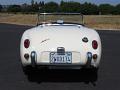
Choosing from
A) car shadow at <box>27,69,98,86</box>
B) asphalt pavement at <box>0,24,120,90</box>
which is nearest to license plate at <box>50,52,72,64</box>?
asphalt pavement at <box>0,24,120,90</box>

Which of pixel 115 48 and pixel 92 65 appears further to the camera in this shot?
pixel 115 48

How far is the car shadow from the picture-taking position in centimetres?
827

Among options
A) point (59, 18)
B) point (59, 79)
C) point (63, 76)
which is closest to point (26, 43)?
point (59, 79)

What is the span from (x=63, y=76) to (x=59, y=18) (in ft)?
6.28

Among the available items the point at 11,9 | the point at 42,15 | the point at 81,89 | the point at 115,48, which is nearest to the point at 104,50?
the point at 115,48

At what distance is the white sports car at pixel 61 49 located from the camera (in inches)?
304

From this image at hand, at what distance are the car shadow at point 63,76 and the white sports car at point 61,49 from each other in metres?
0.48

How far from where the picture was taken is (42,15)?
9828 millimetres

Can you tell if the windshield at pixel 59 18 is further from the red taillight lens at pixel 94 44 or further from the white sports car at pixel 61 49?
the red taillight lens at pixel 94 44

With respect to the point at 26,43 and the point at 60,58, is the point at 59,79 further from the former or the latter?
the point at 26,43

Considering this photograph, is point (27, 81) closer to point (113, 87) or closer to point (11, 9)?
point (113, 87)

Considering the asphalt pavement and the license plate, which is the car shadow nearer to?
the asphalt pavement

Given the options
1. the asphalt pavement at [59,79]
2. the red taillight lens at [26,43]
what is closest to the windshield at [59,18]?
the asphalt pavement at [59,79]

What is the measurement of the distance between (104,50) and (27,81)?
5.17 meters
